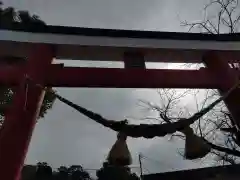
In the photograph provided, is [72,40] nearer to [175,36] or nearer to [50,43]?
[50,43]

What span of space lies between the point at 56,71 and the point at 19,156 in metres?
1.18

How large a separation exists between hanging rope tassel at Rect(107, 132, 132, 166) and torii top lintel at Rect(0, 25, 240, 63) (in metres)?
1.37

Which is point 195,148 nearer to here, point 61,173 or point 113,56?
point 113,56

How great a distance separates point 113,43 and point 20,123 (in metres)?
1.58

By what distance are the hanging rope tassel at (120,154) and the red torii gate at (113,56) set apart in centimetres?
85

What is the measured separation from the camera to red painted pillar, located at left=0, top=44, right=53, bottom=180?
311cm

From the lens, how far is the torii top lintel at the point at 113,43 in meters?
4.06

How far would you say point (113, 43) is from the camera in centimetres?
420

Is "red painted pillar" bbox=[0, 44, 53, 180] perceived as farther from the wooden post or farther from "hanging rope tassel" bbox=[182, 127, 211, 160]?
"hanging rope tassel" bbox=[182, 127, 211, 160]

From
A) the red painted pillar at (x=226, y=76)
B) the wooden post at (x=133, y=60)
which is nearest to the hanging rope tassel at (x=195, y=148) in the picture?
the red painted pillar at (x=226, y=76)

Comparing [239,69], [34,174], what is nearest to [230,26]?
[239,69]

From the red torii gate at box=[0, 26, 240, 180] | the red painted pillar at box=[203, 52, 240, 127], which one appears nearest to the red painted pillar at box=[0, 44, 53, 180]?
the red torii gate at box=[0, 26, 240, 180]

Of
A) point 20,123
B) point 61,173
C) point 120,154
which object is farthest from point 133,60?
point 61,173

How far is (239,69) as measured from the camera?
4395 millimetres
